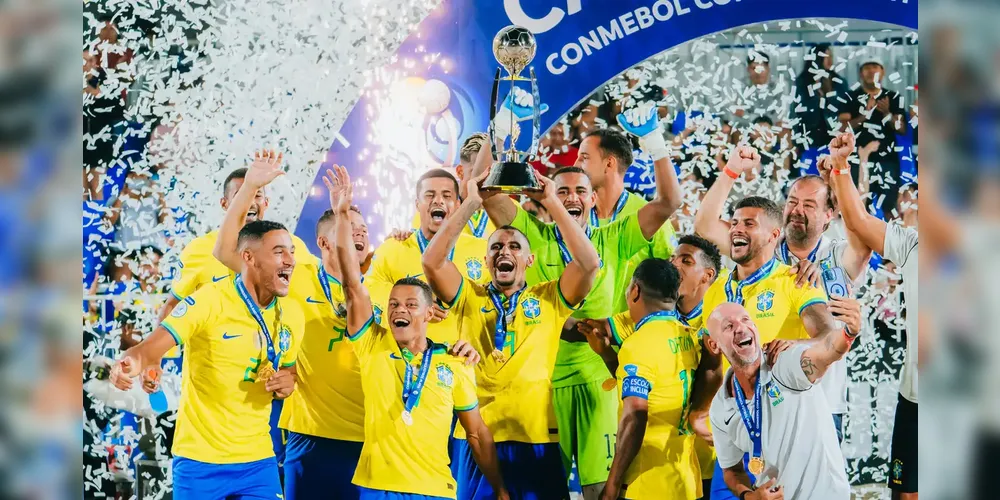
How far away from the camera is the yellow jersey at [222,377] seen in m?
4.19

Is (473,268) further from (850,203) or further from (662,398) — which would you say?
(850,203)

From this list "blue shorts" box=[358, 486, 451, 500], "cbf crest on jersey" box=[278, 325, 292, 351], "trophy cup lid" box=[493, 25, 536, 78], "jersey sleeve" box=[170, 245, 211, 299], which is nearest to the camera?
"trophy cup lid" box=[493, 25, 536, 78]

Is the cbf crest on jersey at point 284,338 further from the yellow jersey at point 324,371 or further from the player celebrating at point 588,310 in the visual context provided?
the player celebrating at point 588,310

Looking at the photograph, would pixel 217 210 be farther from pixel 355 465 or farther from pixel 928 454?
pixel 928 454

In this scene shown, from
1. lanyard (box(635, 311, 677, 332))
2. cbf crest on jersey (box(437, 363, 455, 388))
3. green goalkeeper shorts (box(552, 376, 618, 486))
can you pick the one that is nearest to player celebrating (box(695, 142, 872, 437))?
lanyard (box(635, 311, 677, 332))

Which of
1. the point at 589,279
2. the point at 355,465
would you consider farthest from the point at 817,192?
the point at 355,465

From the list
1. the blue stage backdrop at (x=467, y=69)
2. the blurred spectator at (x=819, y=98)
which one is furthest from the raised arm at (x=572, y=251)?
the blurred spectator at (x=819, y=98)

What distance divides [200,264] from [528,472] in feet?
5.81

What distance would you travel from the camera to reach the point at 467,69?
4.32 metres

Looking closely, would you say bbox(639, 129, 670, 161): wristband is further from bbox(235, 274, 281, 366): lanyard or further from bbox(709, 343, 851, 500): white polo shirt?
bbox(235, 274, 281, 366): lanyard

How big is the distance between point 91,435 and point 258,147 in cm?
159

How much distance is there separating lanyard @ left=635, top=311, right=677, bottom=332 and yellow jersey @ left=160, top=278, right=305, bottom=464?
1622mm

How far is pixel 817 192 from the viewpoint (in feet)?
13.6

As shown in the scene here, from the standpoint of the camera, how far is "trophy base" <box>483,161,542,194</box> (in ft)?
12.1
